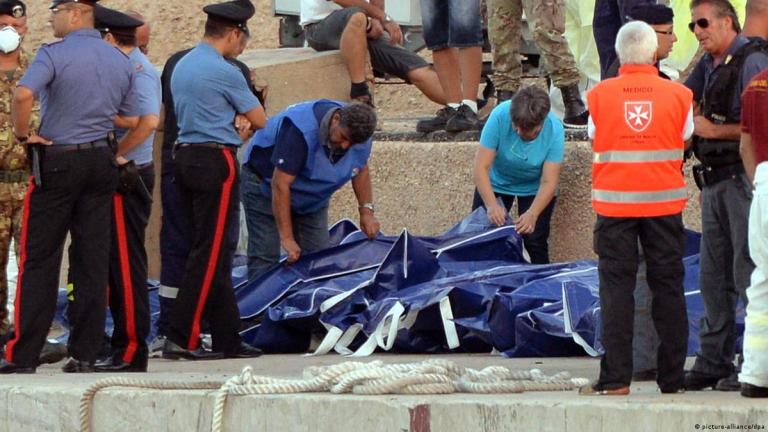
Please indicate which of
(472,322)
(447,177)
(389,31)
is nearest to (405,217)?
(447,177)

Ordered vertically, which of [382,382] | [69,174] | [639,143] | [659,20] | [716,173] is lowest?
[382,382]

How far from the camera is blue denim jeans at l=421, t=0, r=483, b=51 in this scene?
10484mm

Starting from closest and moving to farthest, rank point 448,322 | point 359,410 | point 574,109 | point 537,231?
point 359,410
point 448,322
point 537,231
point 574,109

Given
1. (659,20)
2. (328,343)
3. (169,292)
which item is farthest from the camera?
(328,343)

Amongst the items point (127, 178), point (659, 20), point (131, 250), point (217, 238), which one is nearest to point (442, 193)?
point (217, 238)

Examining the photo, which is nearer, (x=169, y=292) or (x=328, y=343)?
(x=169, y=292)

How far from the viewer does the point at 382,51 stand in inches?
439

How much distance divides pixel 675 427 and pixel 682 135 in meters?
1.42

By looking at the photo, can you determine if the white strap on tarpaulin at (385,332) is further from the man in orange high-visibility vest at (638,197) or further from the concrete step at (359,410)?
the man in orange high-visibility vest at (638,197)

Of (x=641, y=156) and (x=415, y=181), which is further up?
(x=641, y=156)

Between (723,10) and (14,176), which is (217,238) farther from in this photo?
(723,10)

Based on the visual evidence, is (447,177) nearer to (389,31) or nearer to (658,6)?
(389,31)

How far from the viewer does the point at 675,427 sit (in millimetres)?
5445

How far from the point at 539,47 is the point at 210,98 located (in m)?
2.76
